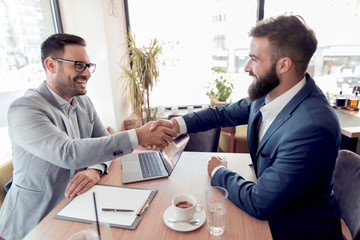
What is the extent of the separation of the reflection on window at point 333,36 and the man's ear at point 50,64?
3314 mm

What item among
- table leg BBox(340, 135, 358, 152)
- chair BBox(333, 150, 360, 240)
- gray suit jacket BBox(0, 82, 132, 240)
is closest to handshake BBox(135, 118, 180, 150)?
gray suit jacket BBox(0, 82, 132, 240)

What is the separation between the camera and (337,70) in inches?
149

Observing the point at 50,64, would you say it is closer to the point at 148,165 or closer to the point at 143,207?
Result: the point at 148,165

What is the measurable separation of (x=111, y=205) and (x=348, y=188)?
120 cm

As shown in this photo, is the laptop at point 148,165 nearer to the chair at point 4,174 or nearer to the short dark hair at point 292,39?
the chair at point 4,174

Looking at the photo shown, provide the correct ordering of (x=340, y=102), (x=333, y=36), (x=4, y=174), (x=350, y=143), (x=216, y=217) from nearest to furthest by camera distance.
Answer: (x=216, y=217) < (x=4, y=174) < (x=350, y=143) < (x=340, y=102) < (x=333, y=36)

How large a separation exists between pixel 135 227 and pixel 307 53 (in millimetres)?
1195

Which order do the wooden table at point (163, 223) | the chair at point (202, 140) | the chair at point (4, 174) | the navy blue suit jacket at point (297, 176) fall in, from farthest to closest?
the chair at point (202, 140), the chair at point (4, 174), the navy blue suit jacket at point (297, 176), the wooden table at point (163, 223)

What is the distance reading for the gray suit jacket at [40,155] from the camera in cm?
119

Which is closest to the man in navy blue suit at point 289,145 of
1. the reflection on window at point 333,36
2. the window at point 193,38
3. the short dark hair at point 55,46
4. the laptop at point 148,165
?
the laptop at point 148,165

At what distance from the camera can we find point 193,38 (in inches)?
147

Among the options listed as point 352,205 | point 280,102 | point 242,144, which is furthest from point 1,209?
point 242,144

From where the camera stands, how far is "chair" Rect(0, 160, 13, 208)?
140 centimetres

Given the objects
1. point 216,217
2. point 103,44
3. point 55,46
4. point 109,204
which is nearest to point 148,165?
point 109,204
